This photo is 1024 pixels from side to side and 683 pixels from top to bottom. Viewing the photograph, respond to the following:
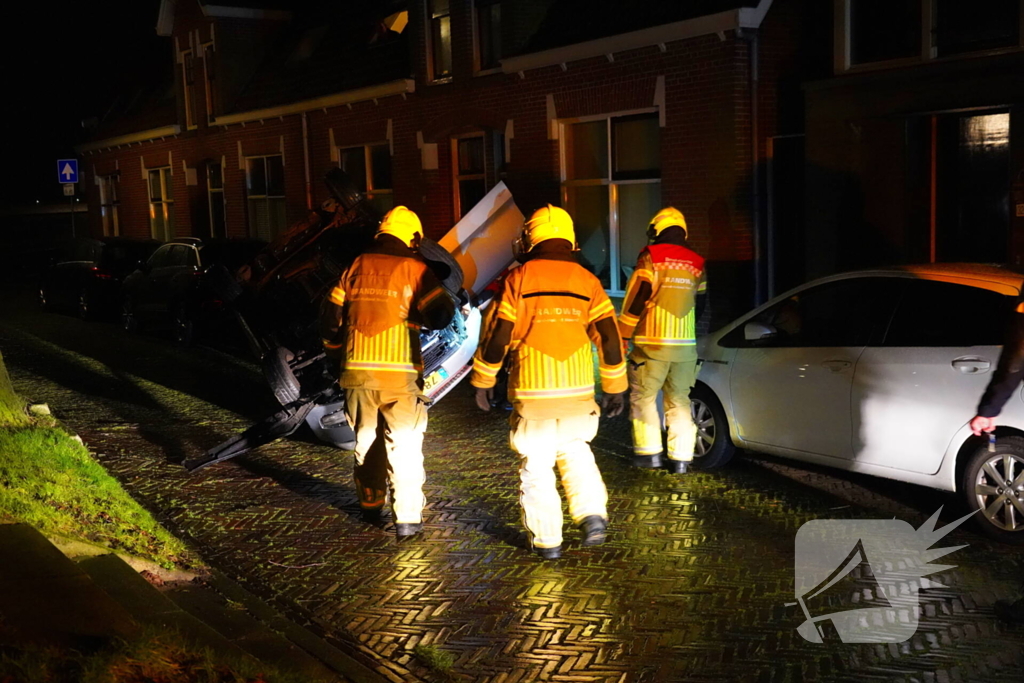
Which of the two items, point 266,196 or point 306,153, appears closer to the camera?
point 306,153

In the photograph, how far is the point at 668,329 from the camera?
754cm

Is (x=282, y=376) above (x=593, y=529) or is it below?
above

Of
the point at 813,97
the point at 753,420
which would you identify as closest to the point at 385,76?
the point at 813,97

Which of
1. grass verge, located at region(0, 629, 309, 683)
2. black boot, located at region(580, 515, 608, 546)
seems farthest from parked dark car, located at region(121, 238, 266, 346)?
grass verge, located at region(0, 629, 309, 683)

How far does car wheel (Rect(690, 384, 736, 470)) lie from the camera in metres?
7.74

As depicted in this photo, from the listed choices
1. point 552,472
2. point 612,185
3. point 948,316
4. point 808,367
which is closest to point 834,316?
point 808,367

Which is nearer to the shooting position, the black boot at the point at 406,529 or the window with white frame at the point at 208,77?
the black boot at the point at 406,529

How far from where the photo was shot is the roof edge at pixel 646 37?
40.2 feet

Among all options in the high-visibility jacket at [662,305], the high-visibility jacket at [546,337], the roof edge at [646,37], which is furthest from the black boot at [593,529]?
the roof edge at [646,37]

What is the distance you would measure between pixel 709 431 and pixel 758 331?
1.01 metres

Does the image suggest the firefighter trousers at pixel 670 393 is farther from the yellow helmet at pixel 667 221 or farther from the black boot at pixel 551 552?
the black boot at pixel 551 552

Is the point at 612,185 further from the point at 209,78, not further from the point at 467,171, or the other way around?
the point at 209,78

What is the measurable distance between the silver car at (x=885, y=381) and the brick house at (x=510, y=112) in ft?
17.8

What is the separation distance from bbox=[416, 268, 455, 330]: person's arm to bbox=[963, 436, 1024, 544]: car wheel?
3070 mm
